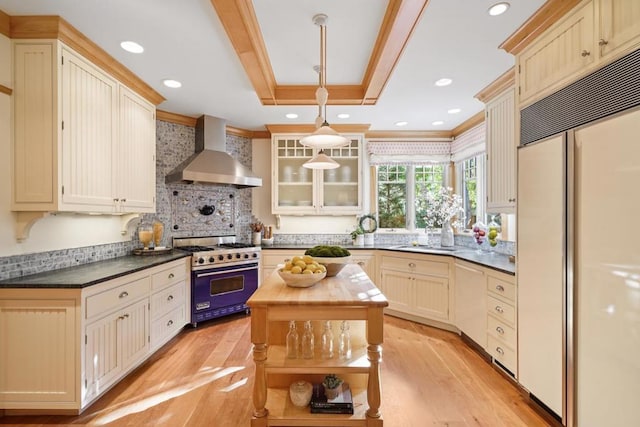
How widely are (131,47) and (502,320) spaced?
12.2 ft

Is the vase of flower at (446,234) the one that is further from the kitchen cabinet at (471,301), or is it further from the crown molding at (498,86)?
the crown molding at (498,86)

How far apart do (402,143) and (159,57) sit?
332cm

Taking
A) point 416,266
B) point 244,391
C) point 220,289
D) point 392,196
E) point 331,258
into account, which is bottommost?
point 244,391

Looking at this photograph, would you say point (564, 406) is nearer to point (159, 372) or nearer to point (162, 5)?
point (159, 372)

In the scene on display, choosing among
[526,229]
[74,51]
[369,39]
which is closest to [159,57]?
[74,51]

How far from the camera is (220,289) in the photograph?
3695mm

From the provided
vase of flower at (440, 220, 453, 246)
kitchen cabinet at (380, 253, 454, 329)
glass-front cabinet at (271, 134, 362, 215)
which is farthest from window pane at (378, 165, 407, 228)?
kitchen cabinet at (380, 253, 454, 329)

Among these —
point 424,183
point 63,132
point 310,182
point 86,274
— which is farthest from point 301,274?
point 424,183

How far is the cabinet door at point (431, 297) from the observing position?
3.48 m

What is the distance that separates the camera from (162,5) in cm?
191

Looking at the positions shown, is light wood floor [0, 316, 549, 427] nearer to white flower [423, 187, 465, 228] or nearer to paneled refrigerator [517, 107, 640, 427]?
paneled refrigerator [517, 107, 640, 427]

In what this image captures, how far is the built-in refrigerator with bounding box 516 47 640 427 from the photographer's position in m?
1.39

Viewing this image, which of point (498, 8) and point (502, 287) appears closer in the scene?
point (498, 8)

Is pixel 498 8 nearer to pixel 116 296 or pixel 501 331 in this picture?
pixel 501 331
